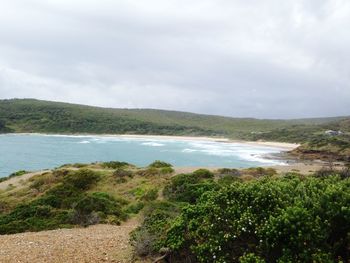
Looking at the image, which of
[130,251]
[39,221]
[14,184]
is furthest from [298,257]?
[14,184]

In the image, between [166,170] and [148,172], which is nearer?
[148,172]

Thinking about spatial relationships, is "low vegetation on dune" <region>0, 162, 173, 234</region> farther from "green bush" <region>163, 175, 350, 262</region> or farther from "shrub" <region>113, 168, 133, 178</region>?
"green bush" <region>163, 175, 350, 262</region>

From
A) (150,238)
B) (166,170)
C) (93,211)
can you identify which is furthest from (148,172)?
(150,238)

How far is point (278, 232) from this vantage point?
609cm

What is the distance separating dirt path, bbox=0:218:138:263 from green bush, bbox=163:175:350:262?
81.1 inches

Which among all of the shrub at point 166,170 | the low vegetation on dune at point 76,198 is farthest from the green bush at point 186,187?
the shrub at point 166,170

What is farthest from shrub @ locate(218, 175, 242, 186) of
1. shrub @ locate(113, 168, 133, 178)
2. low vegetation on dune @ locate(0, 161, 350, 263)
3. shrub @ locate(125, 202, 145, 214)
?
low vegetation on dune @ locate(0, 161, 350, 263)

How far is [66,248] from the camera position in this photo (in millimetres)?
10055

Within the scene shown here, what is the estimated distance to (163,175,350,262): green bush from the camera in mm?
5980

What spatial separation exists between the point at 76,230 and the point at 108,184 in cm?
1111

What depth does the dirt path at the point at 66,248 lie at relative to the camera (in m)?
9.21

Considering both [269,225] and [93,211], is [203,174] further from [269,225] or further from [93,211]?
[269,225]

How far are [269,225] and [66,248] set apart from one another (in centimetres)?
575

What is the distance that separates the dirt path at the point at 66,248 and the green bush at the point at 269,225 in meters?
2.06
